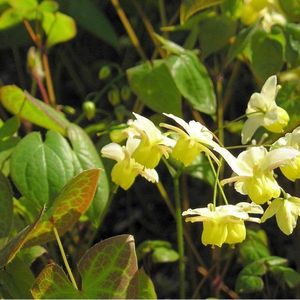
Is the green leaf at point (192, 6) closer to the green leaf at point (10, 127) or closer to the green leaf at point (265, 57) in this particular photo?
the green leaf at point (265, 57)

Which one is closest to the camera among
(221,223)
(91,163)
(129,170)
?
(221,223)

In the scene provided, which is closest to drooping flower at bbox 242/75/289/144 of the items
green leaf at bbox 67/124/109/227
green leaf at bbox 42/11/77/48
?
green leaf at bbox 67/124/109/227

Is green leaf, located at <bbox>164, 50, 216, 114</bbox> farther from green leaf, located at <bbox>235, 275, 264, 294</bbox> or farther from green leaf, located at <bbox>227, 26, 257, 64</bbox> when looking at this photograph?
green leaf, located at <bbox>235, 275, 264, 294</bbox>

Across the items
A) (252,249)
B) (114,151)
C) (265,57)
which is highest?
(114,151)

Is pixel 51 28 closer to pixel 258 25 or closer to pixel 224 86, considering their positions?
pixel 258 25

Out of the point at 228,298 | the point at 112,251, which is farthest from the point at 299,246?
the point at 112,251

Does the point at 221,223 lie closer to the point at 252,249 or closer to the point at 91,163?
the point at 91,163

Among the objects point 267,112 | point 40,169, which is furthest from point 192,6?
point 40,169
